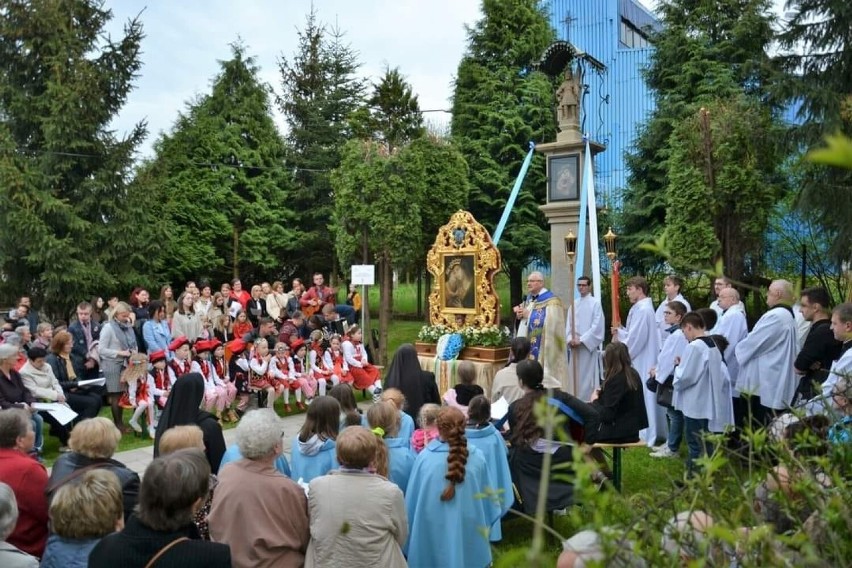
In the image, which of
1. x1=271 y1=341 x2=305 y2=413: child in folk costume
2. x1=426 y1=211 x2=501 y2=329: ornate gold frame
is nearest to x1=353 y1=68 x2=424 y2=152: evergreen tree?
x1=426 y1=211 x2=501 y2=329: ornate gold frame

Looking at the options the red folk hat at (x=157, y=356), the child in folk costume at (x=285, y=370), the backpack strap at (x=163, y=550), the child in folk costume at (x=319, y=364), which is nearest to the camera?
the backpack strap at (x=163, y=550)

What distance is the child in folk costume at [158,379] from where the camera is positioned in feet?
31.3

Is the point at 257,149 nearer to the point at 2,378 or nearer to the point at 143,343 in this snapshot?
the point at 143,343

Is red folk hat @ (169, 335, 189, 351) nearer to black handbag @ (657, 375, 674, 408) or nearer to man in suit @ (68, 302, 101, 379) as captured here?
man in suit @ (68, 302, 101, 379)

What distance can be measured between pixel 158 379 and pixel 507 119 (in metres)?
14.0

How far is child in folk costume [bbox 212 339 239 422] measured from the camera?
10.5m

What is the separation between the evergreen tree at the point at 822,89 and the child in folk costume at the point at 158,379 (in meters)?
11.1

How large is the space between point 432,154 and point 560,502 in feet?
46.5

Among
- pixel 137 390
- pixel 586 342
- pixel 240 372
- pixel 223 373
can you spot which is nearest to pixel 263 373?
pixel 240 372

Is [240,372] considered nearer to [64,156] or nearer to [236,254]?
[64,156]

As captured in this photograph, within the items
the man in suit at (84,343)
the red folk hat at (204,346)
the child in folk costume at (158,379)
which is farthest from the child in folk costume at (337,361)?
the man in suit at (84,343)

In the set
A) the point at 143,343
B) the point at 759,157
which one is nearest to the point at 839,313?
the point at 143,343

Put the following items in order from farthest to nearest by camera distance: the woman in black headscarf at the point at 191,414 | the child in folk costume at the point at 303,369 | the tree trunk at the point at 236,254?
the tree trunk at the point at 236,254
the child in folk costume at the point at 303,369
the woman in black headscarf at the point at 191,414

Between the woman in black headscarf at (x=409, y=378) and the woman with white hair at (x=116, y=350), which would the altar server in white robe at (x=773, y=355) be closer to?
the woman in black headscarf at (x=409, y=378)
